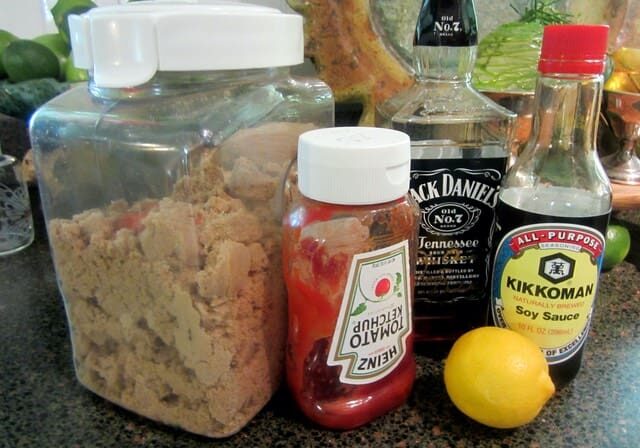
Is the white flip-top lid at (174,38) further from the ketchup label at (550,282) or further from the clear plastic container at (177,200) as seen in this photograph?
the ketchup label at (550,282)

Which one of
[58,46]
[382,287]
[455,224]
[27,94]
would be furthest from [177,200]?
[58,46]

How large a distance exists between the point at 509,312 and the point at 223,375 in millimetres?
269

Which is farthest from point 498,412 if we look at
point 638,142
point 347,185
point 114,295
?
point 638,142

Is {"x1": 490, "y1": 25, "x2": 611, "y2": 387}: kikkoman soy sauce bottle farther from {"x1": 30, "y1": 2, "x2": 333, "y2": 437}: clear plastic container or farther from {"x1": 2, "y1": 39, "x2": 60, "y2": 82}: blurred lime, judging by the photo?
{"x1": 2, "y1": 39, "x2": 60, "y2": 82}: blurred lime

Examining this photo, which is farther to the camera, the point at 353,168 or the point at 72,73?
the point at 72,73

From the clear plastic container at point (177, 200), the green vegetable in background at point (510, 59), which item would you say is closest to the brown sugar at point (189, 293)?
the clear plastic container at point (177, 200)

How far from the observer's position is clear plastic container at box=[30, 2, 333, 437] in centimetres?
40

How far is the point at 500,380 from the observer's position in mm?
453

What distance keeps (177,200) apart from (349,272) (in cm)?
14

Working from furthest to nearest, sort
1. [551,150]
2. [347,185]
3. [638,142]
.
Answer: [638,142]
[551,150]
[347,185]

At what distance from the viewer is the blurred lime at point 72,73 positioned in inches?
33.2

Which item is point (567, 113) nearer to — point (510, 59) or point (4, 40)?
point (510, 59)

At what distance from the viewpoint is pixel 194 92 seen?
0.44 meters

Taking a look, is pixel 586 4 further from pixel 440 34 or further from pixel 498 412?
pixel 498 412
